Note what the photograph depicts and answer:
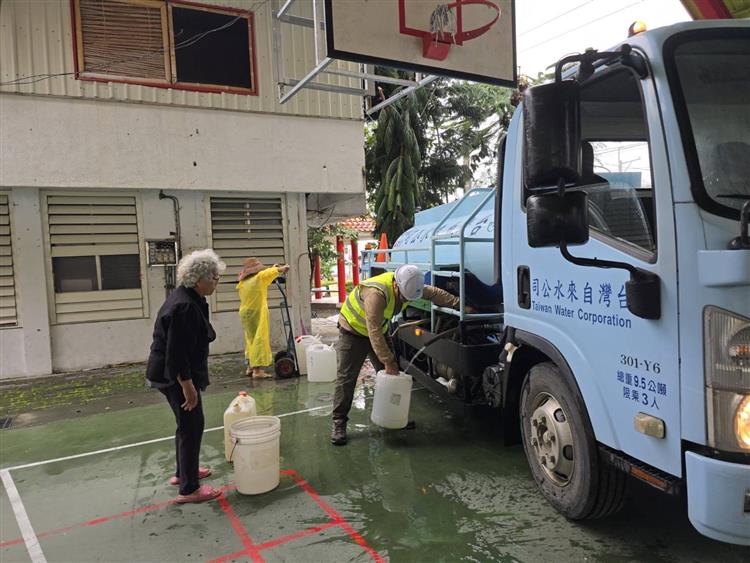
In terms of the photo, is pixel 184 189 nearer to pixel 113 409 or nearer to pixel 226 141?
pixel 226 141

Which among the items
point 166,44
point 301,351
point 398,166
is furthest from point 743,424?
point 398,166

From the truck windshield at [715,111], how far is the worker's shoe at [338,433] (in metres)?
3.22

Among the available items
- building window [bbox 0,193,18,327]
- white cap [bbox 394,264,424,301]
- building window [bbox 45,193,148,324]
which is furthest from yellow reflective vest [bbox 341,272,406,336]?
building window [bbox 0,193,18,327]

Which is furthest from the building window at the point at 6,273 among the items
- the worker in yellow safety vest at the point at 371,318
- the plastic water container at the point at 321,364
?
the worker in yellow safety vest at the point at 371,318

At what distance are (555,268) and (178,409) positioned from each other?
2465mm

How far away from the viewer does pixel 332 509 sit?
3.24m

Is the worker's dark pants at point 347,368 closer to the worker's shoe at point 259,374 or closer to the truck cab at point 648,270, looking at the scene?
the truck cab at point 648,270

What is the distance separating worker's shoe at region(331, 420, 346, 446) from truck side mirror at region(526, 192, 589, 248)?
9.30 ft

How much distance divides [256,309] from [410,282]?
323cm

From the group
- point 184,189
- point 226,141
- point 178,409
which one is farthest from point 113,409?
point 226,141

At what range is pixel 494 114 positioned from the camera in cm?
1388

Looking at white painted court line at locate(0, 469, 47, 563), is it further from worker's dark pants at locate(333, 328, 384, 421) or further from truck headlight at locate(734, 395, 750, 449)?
truck headlight at locate(734, 395, 750, 449)

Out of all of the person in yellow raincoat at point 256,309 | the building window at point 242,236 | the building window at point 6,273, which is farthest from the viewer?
the building window at point 242,236

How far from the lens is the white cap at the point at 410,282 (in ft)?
12.9
